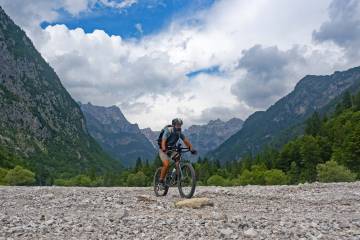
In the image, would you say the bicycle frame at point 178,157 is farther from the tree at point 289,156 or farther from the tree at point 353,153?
the tree at point 289,156

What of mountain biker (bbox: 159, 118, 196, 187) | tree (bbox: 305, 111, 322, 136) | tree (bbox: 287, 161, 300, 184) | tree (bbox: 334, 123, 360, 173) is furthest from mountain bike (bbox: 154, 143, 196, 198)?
tree (bbox: 305, 111, 322, 136)

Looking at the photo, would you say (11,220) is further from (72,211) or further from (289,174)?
(289,174)

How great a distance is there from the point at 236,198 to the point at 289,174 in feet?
356

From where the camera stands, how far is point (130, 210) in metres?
13.9

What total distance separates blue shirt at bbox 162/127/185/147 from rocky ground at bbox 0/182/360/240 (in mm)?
2557

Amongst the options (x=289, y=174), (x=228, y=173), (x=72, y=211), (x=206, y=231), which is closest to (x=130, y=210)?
(x=72, y=211)

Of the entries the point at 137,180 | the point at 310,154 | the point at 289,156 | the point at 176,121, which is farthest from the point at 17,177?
the point at 176,121

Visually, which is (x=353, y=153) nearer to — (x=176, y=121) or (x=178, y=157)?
(x=178, y=157)

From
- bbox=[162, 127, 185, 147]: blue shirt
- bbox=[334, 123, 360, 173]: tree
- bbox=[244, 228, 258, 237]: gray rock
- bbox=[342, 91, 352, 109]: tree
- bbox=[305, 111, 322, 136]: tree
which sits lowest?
bbox=[244, 228, 258, 237]: gray rock

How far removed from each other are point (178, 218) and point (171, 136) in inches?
232

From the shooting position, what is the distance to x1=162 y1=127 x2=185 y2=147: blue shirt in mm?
17469

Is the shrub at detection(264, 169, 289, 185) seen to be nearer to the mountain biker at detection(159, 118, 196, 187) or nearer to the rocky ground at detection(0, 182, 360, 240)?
the rocky ground at detection(0, 182, 360, 240)

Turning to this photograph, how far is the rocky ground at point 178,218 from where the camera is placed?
10281mm

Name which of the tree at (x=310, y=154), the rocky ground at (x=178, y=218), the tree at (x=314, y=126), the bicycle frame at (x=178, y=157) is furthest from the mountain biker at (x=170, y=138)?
the tree at (x=314, y=126)
